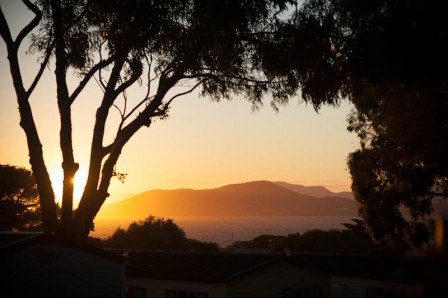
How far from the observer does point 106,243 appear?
7588 cm

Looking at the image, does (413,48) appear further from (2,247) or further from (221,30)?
(2,247)

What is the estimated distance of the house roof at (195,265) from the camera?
27266mm

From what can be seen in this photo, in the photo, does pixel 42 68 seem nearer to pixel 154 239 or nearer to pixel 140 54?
pixel 140 54

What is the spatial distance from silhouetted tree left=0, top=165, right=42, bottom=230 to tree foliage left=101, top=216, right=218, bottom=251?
10412mm

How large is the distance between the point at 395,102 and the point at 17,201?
49480 mm

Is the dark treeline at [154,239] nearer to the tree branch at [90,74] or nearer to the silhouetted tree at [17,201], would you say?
the silhouetted tree at [17,201]

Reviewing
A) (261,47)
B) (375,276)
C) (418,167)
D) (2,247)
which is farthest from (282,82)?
(375,276)

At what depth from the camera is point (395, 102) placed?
28.3m

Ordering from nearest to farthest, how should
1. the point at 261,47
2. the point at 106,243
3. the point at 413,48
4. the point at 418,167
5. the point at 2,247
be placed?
the point at 2,247 < the point at 413,48 < the point at 261,47 < the point at 418,167 < the point at 106,243

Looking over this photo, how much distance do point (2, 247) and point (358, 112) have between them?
2424cm

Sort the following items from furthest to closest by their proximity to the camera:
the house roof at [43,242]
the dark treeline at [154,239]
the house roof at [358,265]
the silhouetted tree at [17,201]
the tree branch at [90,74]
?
1. the dark treeline at [154,239]
2. the silhouetted tree at [17,201]
3. the house roof at [358,265]
4. the tree branch at [90,74]
5. the house roof at [43,242]

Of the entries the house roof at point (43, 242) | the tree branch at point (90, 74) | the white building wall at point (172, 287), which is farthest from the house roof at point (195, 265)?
the tree branch at point (90, 74)

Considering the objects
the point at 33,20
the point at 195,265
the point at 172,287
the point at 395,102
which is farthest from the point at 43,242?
the point at 395,102

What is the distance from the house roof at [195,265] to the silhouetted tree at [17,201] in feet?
118
